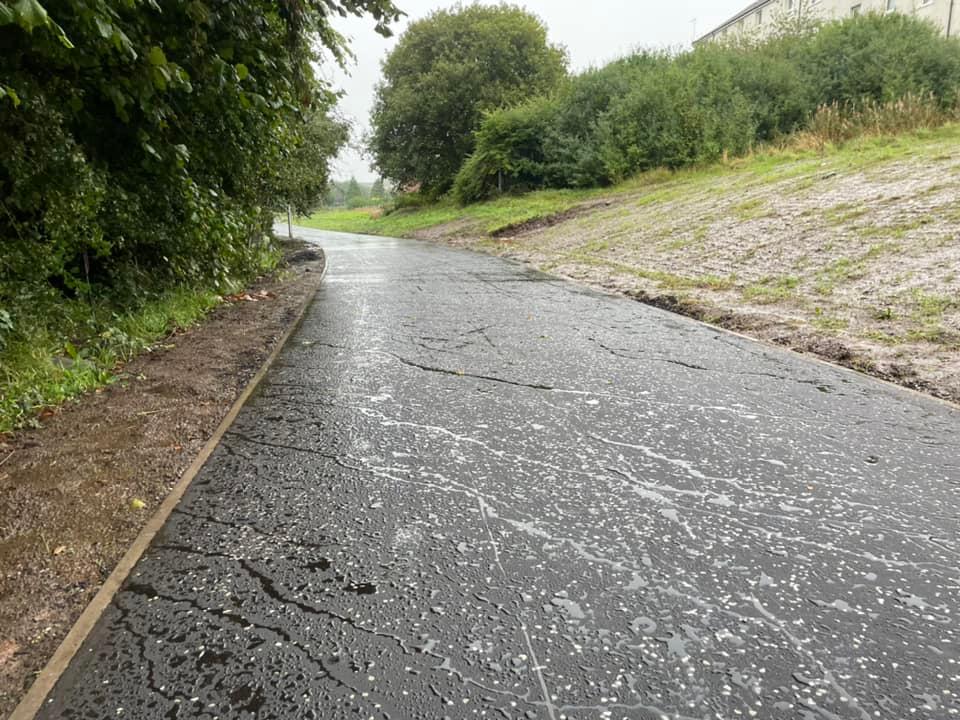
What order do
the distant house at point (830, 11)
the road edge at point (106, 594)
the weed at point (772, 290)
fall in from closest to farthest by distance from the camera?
the road edge at point (106, 594) < the weed at point (772, 290) < the distant house at point (830, 11)

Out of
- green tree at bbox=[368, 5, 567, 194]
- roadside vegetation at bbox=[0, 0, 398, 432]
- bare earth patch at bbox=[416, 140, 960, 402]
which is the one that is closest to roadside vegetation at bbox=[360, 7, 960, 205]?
bare earth patch at bbox=[416, 140, 960, 402]

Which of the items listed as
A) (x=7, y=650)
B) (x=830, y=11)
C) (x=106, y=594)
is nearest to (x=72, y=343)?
(x=106, y=594)

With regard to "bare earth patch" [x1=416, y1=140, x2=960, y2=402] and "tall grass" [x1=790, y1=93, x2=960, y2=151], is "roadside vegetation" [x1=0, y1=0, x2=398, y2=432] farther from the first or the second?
"tall grass" [x1=790, y1=93, x2=960, y2=151]

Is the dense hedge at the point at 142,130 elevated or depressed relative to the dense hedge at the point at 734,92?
depressed

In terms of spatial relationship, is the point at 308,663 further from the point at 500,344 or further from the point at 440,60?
the point at 440,60

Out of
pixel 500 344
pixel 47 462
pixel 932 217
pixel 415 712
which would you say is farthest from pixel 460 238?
pixel 415 712

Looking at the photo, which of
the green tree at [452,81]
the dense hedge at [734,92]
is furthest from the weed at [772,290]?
the green tree at [452,81]

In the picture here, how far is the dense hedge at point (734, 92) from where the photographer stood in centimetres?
2309

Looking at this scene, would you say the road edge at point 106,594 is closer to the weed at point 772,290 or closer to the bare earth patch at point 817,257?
the bare earth patch at point 817,257

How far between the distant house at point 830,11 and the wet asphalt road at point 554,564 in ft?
102

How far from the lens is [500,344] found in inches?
250

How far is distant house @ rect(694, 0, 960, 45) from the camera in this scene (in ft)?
106

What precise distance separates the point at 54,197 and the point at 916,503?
6.27 meters

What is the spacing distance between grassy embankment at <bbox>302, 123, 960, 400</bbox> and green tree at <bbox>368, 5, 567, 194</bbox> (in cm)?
2119
